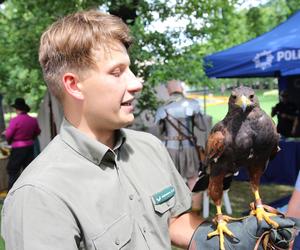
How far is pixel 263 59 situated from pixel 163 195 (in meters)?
4.12

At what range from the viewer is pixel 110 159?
144 centimetres

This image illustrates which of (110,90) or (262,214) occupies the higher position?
(110,90)

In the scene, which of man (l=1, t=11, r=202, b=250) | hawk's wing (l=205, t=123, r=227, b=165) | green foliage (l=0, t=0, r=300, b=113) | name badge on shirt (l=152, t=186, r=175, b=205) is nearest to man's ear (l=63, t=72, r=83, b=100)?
man (l=1, t=11, r=202, b=250)

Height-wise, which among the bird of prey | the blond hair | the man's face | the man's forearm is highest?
the blond hair

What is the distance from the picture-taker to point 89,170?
1.34 metres

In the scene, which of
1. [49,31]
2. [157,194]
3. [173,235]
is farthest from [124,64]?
[173,235]

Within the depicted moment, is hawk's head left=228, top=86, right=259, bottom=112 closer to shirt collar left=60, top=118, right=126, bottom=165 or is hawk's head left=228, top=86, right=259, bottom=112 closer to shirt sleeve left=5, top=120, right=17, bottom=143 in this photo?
shirt collar left=60, top=118, right=126, bottom=165

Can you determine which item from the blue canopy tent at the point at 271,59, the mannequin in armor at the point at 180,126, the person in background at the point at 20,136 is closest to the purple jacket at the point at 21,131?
the person in background at the point at 20,136

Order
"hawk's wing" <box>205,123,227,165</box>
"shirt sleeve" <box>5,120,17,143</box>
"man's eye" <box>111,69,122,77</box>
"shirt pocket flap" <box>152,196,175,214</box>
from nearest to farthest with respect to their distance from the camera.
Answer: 1. "man's eye" <box>111,69,122,77</box>
2. "shirt pocket flap" <box>152,196,175,214</box>
3. "hawk's wing" <box>205,123,227,165</box>
4. "shirt sleeve" <box>5,120,17,143</box>

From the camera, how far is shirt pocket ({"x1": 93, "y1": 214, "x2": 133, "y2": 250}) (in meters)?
1.25

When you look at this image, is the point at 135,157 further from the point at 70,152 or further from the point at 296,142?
the point at 296,142

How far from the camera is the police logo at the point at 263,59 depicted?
16.9 ft

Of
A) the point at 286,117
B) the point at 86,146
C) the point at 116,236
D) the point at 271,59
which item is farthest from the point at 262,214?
the point at 286,117

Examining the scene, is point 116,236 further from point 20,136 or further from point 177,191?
point 20,136
